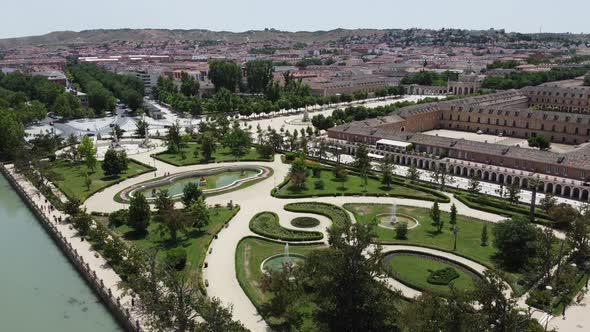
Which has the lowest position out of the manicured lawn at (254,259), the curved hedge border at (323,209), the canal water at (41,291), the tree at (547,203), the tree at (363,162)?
the canal water at (41,291)

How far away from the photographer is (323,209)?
133ft

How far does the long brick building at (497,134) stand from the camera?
46406 mm

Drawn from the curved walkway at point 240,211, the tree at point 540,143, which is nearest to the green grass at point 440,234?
the curved walkway at point 240,211

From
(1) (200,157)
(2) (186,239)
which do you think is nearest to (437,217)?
(2) (186,239)

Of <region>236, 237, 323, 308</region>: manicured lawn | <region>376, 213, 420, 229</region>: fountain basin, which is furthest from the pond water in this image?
<region>376, 213, 420, 229</region>: fountain basin

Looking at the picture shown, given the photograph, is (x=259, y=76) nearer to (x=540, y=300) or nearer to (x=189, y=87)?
(x=189, y=87)

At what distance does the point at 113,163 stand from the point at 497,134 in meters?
51.2

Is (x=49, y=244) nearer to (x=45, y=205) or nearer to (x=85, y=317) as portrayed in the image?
(x=45, y=205)

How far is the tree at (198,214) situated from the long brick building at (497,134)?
26.7 meters

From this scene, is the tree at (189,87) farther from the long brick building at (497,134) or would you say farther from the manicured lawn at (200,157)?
the long brick building at (497,134)

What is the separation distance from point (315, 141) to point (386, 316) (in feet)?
132

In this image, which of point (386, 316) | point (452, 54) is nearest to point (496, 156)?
point (386, 316)

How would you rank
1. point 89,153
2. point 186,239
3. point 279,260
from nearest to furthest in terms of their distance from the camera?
point 279,260, point 186,239, point 89,153

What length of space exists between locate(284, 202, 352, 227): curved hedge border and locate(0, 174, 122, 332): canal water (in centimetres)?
1699
